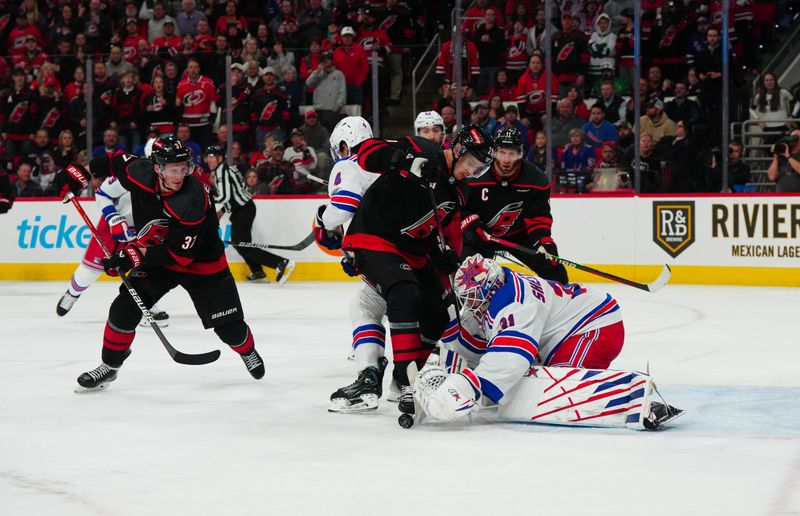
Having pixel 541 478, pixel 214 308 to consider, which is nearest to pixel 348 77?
pixel 214 308

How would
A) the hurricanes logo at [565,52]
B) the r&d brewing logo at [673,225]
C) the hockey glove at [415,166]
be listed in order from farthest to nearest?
the hurricanes logo at [565,52], the r&d brewing logo at [673,225], the hockey glove at [415,166]

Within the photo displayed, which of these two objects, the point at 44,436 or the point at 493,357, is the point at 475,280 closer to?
the point at 493,357

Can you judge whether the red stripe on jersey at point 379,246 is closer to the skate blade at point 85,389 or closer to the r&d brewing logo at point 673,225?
the skate blade at point 85,389

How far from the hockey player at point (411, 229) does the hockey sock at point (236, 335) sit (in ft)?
2.49

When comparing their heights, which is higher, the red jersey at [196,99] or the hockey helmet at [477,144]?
the red jersey at [196,99]

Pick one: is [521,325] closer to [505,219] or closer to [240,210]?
[505,219]

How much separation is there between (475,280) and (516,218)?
1.89m

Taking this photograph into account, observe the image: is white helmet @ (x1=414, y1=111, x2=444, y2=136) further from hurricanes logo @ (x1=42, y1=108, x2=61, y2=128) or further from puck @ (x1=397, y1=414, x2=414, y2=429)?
hurricanes logo @ (x1=42, y1=108, x2=61, y2=128)

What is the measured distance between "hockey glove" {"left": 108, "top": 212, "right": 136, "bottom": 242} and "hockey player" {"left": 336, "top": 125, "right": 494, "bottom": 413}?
9.46 feet

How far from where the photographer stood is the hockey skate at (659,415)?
4086 mm

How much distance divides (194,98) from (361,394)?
276 inches

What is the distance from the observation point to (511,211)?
5.95 metres

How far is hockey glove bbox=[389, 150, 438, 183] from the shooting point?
14.0 ft

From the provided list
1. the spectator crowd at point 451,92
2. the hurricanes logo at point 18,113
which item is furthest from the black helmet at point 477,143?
the hurricanes logo at point 18,113
